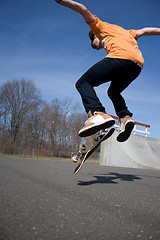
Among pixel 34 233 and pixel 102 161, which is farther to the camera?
pixel 102 161

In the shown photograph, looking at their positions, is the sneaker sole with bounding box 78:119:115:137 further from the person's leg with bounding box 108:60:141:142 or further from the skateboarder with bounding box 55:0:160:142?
the person's leg with bounding box 108:60:141:142

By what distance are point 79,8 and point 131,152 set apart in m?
8.61

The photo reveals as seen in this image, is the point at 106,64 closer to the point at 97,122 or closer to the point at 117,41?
the point at 117,41

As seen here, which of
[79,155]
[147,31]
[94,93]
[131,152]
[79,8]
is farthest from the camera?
[131,152]

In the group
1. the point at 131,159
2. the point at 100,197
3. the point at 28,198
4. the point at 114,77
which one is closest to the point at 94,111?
the point at 114,77

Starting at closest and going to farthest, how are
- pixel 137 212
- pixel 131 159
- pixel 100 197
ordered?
pixel 137 212 < pixel 100 197 < pixel 131 159

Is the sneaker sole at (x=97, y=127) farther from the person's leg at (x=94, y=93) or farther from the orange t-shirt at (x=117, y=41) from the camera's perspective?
the orange t-shirt at (x=117, y=41)

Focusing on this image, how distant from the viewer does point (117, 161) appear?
9891mm

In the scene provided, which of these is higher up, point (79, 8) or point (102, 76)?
point (79, 8)

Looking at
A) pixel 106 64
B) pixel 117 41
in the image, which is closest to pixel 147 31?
pixel 117 41

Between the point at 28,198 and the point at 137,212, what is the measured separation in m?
0.69

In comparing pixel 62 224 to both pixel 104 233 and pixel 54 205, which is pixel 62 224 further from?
pixel 54 205

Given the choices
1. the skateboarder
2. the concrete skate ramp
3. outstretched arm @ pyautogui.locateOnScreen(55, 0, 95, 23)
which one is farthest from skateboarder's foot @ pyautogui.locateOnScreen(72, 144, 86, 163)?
the concrete skate ramp

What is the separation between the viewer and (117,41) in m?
2.12
